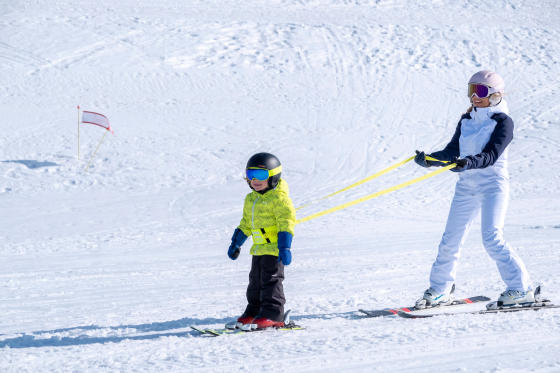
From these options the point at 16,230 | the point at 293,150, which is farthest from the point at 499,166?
the point at 293,150

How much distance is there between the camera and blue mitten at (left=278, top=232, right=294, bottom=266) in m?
4.40

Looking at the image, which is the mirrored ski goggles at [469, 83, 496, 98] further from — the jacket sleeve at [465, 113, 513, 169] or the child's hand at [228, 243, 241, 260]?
the child's hand at [228, 243, 241, 260]

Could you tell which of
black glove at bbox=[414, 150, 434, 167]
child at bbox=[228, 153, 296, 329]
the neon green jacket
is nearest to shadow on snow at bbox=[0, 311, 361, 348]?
child at bbox=[228, 153, 296, 329]

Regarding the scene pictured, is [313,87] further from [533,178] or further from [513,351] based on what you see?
[513,351]

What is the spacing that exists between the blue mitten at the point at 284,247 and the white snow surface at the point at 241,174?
50cm

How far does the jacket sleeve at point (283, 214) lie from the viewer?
449 cm

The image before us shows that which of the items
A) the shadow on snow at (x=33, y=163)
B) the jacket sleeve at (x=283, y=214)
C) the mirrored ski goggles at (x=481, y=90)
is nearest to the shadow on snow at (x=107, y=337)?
the jacket sleeve at (x=283, y=214)

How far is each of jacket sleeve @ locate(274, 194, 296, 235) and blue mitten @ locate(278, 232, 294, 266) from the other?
0.14ft

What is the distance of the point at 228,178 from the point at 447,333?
10.5 metres

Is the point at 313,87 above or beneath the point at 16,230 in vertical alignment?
above

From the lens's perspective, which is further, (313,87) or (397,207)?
(313,87)

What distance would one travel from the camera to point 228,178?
14.4 meters

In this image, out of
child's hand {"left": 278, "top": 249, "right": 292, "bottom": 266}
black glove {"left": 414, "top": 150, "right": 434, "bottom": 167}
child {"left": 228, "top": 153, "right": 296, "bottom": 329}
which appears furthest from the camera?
black glove {"left": 414, "top": 150, "right": 434, "bottom": 167}

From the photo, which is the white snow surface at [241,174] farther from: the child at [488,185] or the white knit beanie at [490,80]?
the white knit beanie at [490,80]
